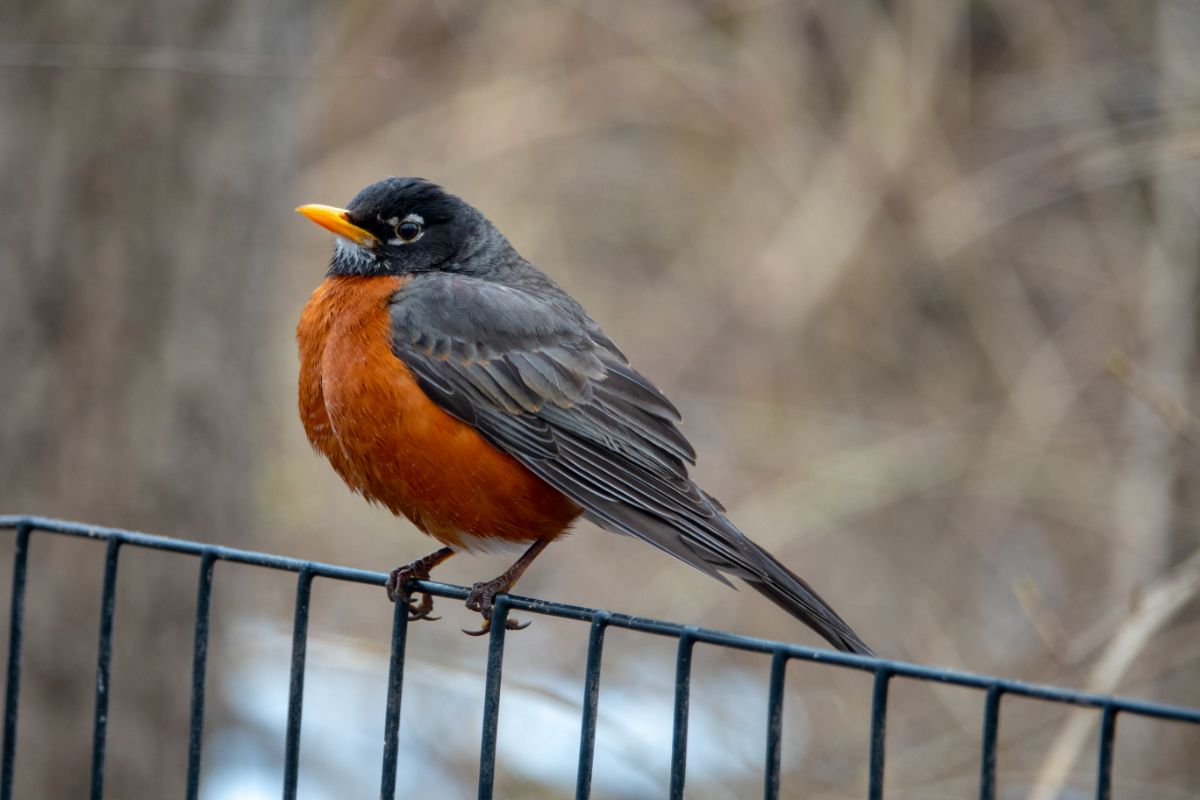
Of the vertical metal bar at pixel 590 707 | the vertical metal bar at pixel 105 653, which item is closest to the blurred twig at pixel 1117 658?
the vertical metal bar at pixel 590 707

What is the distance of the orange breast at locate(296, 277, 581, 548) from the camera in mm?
3184

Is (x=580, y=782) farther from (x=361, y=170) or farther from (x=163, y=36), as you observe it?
(x=361, y=170)

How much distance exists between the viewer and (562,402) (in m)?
3.50

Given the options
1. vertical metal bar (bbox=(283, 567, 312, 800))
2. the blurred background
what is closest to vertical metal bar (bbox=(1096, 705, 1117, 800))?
vertical metal bar (bbox=(283, 567, 312, 800))

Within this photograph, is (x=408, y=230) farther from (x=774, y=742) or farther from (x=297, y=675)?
(x=774, y=742)

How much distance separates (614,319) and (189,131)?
12.1ft

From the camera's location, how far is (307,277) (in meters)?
8.93

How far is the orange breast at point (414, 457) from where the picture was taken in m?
3.18

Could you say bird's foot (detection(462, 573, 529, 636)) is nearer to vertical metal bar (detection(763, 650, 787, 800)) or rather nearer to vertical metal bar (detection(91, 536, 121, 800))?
vertical metal bar (detection(91, 536, 121, 800))

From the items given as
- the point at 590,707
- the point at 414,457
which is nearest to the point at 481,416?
the point at 414,457

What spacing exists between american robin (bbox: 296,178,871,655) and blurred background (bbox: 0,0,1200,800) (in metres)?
0.95

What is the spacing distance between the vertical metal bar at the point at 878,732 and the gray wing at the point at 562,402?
0.91 m

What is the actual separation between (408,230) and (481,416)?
2.81 feet

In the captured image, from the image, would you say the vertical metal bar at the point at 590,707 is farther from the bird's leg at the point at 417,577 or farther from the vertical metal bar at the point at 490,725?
the bird's leg at the point at 417,577
